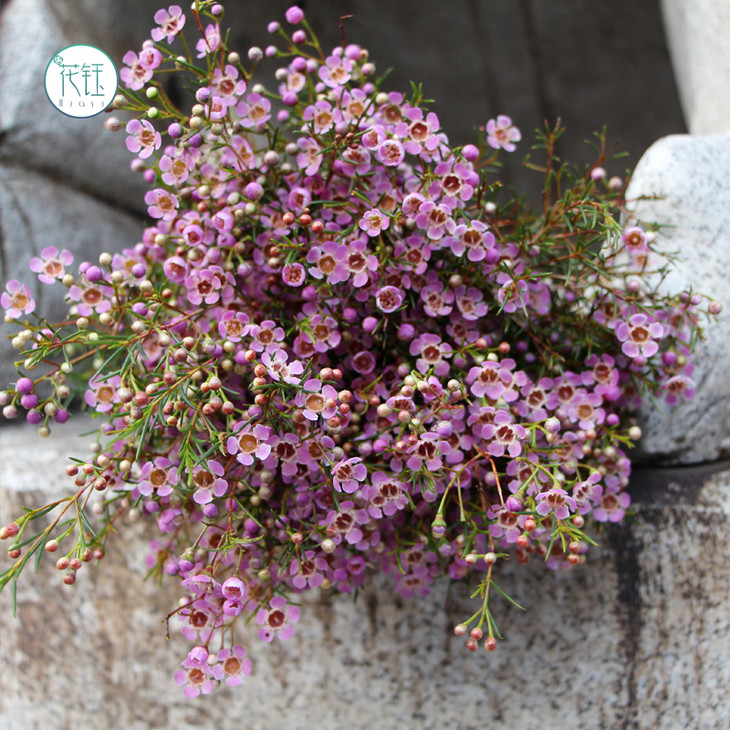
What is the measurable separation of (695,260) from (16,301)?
80 centimetres

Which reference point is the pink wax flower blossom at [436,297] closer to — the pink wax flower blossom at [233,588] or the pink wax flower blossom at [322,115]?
the pink wax flower blossom at [322,115]

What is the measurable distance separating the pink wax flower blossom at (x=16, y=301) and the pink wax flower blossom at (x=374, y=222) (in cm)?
35

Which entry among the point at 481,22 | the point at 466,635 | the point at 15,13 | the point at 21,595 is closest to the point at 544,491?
the point at 466,635

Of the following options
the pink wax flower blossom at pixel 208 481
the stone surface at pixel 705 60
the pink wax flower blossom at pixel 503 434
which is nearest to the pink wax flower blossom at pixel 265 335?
the pink wax flower blossom at pixel 208 481

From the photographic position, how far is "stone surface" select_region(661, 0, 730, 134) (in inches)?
42.4

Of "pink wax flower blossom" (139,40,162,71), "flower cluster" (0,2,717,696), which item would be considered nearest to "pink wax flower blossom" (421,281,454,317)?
"flower cluster" (0,2,717,696)

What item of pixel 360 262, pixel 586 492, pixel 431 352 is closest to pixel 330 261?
pixel 360 262

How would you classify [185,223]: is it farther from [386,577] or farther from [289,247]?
[386,577]

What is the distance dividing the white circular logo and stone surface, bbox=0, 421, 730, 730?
48cm

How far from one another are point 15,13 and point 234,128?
727 mm

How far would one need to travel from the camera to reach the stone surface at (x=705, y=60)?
1.08 metres

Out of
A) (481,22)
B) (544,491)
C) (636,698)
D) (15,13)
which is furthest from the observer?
(481,22)

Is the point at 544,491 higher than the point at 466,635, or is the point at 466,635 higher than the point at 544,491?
the point at 544,491

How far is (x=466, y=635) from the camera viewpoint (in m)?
0.83
